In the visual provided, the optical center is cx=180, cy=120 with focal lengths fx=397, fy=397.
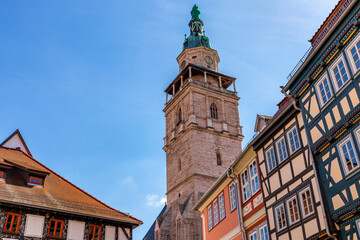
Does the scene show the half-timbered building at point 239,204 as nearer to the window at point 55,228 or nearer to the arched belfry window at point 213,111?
the window at point 55,228

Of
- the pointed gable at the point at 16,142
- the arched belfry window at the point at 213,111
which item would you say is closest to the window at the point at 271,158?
the pointed gable at the point at 16,142

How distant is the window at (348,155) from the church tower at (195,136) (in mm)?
30423

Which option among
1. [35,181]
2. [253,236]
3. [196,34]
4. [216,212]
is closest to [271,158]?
[253,236]

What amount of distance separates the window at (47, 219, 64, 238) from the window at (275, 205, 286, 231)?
13850 mm

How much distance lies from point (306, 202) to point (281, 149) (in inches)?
115

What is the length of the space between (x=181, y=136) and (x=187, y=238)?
14.1 metres

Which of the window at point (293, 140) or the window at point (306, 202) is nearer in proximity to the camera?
the window at point (306, 202)

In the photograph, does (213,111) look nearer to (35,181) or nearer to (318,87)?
(35,181)

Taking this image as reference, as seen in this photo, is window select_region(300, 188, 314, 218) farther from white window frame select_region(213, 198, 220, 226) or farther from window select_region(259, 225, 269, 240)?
white window frame select_region(213, 198, 220, 226)

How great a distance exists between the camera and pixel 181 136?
5094 cm

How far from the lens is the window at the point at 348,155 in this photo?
12735 mm

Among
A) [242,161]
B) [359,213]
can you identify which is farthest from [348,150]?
[242,161]

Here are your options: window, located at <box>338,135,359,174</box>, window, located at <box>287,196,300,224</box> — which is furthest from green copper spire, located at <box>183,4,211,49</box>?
window, located at <box>338,135,359,174</box>

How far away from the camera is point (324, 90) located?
48.8ft
